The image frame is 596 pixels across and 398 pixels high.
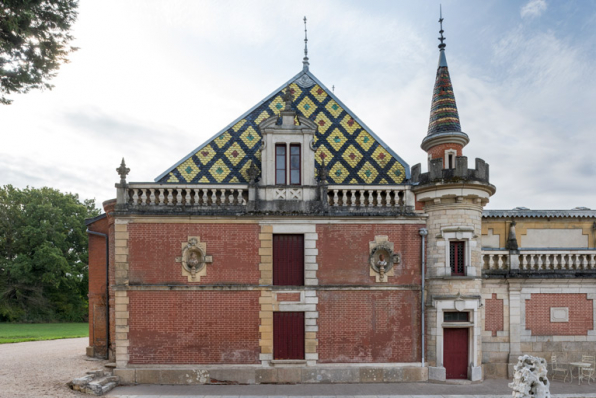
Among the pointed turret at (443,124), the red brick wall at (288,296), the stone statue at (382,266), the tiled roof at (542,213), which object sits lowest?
the red brick wall at (288,296)

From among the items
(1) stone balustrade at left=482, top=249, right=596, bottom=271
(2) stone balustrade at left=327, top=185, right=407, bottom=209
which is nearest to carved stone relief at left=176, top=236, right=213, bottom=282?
(2) stone balustrade at left=327, top=185, right=407, bottom=209

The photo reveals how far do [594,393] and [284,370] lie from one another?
35.4ft

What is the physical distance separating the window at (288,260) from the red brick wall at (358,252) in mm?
733

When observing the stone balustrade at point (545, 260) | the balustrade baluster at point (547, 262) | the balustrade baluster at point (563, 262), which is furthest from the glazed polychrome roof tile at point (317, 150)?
the balustrade baluster at point (563, 262)

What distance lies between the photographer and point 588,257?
15.5m

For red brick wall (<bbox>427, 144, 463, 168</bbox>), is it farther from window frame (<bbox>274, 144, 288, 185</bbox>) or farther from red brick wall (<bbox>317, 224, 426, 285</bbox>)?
window frame (<bbox>274, 144, 288, 185</bbox>)

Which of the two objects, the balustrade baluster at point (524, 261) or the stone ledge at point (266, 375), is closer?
the stone ledge at point (266, 375)

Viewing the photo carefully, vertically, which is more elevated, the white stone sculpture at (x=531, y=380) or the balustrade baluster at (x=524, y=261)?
the balustrade baluster at (x=524, y=261)

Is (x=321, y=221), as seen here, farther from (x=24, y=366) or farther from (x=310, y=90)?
(x=24, y=366)

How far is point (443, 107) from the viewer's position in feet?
52.4

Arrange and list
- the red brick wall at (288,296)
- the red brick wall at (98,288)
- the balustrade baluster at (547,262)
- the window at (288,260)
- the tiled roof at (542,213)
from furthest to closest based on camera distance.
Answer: the red brick wall at (98,288) → the tiled roof at (542,213) → the balustrade baluster at (547,262) → the window at (288,260) → the red brick wall at (288,296)

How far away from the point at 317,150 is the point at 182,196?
5925mm

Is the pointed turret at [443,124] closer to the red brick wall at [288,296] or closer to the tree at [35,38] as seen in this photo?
the red brick wall at [288,296]

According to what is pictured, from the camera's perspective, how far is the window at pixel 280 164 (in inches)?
579
